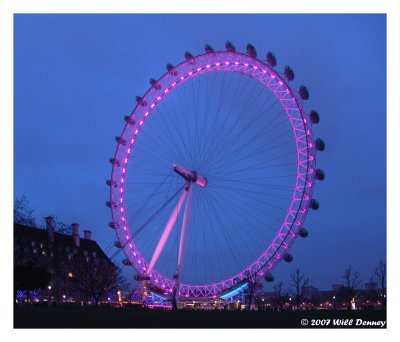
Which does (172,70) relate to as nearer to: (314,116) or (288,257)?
(314,116)

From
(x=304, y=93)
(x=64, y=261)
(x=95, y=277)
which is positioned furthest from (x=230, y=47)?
(x=64, y=261)

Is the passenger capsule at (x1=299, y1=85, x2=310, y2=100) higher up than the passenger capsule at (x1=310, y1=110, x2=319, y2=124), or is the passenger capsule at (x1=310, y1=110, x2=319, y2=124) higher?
the passenger capsule at (x1=299, y1=85, x2=310, y2=100)

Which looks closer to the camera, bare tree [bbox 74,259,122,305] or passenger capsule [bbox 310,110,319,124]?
passenger capsule [bbox 310,110,319,124]

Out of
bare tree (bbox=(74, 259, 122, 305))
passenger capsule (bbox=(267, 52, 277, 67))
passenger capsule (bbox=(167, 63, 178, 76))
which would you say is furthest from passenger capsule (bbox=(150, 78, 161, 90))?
bare tree (bbox=(74, 259, 122, 305))

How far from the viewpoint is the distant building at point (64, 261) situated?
61.4 metres

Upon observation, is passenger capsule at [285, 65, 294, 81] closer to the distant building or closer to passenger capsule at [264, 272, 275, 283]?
passenger capsule at [264, 272, 275, 283]

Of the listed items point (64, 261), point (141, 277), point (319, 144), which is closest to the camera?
point (319, 144)

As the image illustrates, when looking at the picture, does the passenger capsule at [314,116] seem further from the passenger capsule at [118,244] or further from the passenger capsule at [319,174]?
the passenger capsule at [118,244]

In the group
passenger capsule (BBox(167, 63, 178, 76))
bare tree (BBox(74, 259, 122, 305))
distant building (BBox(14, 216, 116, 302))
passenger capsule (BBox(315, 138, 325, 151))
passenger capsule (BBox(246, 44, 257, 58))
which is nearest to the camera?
passenger capsule (BBox(315, 138, 325, 151))

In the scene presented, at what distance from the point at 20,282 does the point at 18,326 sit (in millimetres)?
18690

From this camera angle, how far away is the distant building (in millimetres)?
61375

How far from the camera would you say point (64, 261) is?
72.5 meters

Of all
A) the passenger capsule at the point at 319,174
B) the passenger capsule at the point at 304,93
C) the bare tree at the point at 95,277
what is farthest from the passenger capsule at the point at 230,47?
the bare tree at the point at 95,277
